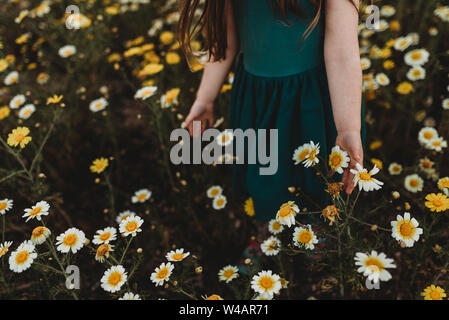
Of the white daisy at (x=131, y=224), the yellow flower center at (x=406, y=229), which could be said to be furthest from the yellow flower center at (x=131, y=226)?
the yellow flower center at (x=406, y=229)

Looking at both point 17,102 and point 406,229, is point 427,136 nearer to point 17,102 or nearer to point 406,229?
point 406,229

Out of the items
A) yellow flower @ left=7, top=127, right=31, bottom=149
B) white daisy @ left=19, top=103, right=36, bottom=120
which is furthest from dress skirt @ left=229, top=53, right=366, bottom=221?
white daisy @ left=19, top=103, right=36, bottom=120

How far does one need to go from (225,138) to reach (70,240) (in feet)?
2.07

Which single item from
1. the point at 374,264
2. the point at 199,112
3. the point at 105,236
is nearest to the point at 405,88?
the point at 199,112

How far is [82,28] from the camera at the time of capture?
1.95 m

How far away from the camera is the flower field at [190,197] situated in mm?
918

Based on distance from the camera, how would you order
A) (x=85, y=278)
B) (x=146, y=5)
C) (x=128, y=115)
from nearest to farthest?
(x=85, y=278) < (x=128, y=115) < (x=146, y=5)

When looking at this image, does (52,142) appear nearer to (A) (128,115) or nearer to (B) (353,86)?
(A) (128,115)

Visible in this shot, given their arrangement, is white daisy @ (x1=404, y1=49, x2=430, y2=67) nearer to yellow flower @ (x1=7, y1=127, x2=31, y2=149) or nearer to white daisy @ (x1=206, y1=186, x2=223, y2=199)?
white daisy @ (x1=206, y1=186, x2=223, y2=199)

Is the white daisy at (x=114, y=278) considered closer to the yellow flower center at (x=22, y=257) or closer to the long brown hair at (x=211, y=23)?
the yellow flower center at (x=22, y=257)

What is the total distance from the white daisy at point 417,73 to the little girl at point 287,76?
0.71 meters

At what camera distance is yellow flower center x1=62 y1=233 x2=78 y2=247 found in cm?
94
